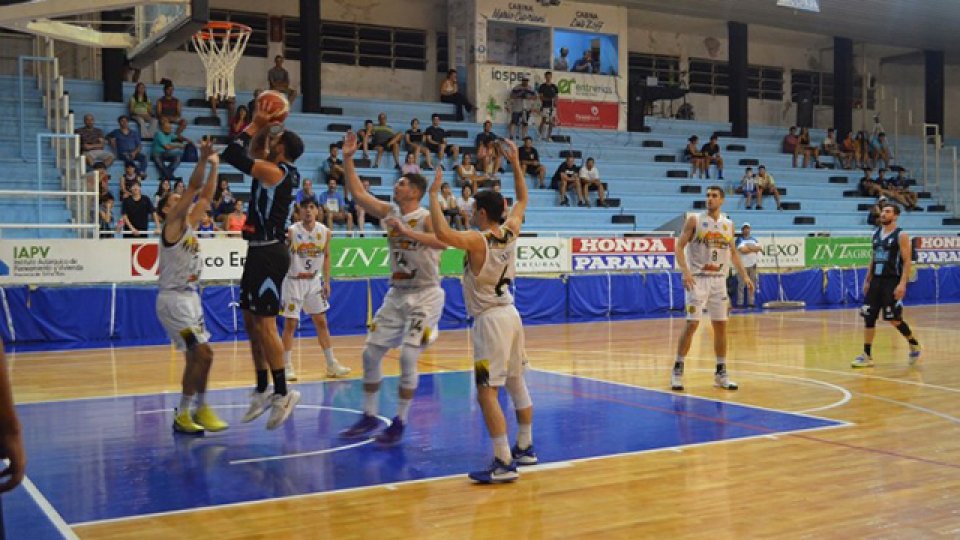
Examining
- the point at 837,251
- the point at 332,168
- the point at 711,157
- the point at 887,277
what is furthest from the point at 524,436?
the point at 711,157

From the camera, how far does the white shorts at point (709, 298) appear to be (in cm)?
1034

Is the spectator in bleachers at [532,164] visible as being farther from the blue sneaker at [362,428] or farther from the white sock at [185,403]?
the white sock at [185,403]

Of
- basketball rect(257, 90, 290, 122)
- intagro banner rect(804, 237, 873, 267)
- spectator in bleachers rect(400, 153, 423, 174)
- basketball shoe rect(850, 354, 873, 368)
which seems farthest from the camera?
intagro banner rect(804, 237, 873, 267)

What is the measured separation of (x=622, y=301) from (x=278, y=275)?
14.2 metres

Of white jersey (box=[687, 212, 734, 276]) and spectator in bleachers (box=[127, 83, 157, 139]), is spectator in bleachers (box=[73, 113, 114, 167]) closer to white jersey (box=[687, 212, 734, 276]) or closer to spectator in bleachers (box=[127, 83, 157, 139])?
spectator in bleachers (box=[127, 83, 157, 139])

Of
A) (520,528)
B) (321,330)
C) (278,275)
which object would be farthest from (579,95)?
(520,528)

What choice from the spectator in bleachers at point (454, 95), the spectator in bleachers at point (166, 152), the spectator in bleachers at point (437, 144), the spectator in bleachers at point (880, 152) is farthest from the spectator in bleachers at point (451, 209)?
the spectator in bleachers at point (880, 152)

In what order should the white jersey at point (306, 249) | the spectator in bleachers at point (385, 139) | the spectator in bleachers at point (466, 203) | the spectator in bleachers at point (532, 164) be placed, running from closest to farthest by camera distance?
the white jersey at point (306, 249), the spectator in bleachers at point (466, 203), the spectator in bleachers at point (385, 139), the spectator in bleachers at point (532, 164)

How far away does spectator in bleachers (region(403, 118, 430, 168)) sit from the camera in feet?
74.0

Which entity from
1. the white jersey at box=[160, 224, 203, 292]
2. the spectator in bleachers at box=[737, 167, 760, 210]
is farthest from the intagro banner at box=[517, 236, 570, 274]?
the white jersey at box=[160, 224, 203, 292]

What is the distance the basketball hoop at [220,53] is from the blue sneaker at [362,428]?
9155 mm

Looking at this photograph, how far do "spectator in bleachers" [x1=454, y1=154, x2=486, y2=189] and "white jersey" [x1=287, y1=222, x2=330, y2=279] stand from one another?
10.3 metres

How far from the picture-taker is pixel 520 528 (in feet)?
17.5

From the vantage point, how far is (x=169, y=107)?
20.7 m
